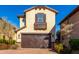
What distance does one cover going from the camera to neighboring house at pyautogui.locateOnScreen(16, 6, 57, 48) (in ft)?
73.7

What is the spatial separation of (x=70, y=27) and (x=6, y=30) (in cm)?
498

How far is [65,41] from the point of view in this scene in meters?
23.2

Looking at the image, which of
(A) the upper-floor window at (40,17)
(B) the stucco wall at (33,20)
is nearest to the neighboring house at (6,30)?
(B) the stucco wall at (33,20)

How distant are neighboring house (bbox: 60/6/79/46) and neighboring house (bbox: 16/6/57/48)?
96 centimetres

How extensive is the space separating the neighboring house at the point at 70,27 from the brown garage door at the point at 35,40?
1.28 m

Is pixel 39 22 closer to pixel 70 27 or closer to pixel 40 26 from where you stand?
pixel 40 26

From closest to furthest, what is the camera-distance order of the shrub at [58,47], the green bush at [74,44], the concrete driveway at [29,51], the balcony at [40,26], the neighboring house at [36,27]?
the green bush at [74,44]
the concrete driveway at [29,51]
the shrub at [58,47]
the neighboring house at [36,27]
the balcony at [40,26]

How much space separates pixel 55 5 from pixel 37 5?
1.31 meters

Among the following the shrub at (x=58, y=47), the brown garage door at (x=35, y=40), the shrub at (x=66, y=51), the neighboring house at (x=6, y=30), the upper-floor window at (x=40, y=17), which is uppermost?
the upper-floor window at (x=40, y=17)

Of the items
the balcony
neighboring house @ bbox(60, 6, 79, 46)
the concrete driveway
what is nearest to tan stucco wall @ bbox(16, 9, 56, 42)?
the balcony

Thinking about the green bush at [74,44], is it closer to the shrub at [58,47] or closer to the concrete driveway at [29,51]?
the shrub at [58,47]

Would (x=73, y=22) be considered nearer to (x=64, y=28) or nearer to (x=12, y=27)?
(x=64, y=28)

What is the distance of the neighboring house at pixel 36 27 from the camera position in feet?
73.7
